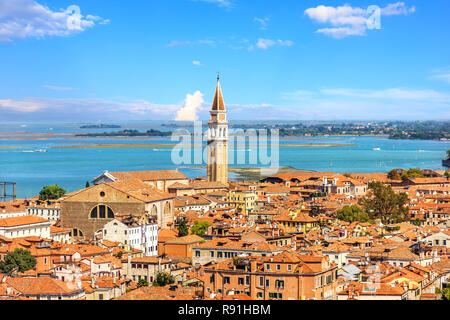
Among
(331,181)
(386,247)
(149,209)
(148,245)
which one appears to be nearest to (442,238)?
(386,247)

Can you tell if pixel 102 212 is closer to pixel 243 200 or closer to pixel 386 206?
pixel 243 200

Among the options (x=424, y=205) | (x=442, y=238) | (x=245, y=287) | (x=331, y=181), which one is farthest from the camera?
(x=331, y=181)

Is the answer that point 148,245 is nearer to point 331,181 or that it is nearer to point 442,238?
point 442,238

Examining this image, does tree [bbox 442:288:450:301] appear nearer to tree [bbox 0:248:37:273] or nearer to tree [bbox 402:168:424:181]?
tree [bbox 0:248:37:273]

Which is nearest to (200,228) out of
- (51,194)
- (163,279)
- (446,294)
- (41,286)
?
(163,279)
